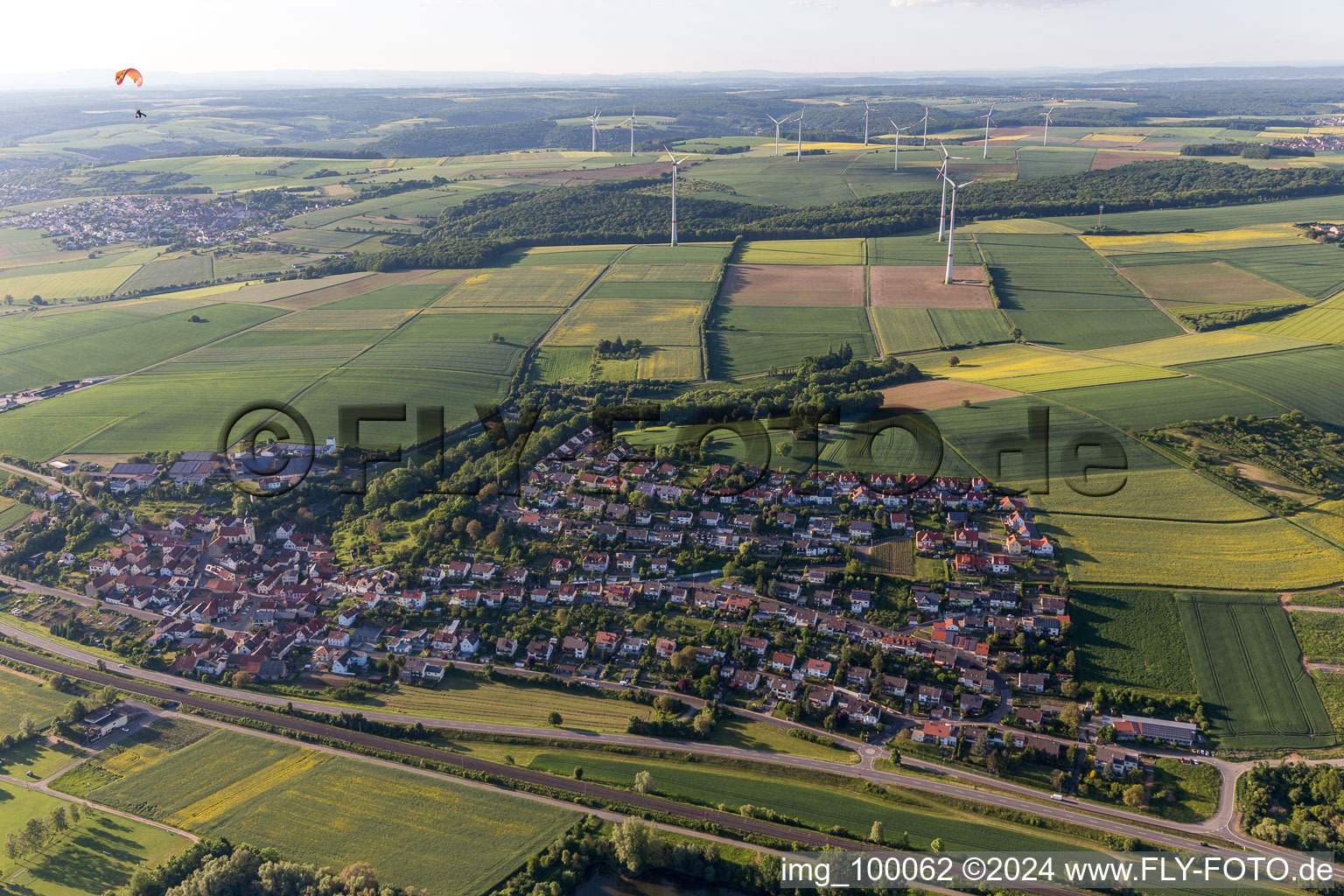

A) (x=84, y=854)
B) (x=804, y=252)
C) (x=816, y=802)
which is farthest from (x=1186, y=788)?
(x=804, y=252)

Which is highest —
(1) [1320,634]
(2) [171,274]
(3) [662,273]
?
(3) [662,273]

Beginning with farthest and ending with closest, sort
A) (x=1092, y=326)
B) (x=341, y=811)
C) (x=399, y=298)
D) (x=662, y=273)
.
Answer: (x=662, y=273) → (x=399, y=298) → (x=1092, y=326) → (x=341, y=811)

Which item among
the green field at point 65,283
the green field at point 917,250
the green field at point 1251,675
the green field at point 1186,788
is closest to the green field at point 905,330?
the green field at point 917,250

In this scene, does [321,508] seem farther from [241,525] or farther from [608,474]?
[608,474]

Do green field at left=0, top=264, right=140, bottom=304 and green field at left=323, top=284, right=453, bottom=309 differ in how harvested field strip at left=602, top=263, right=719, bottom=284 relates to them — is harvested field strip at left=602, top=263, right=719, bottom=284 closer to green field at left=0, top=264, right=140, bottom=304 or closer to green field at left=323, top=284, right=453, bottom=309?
green field at left=323, top=284, right=453, bottom=309

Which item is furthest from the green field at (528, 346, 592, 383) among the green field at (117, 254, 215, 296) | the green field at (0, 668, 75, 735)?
the green field at (117, 254, 215, 296)

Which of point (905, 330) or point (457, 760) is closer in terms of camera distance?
point (457, 760)

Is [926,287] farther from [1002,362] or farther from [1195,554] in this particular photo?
[1195,554]
